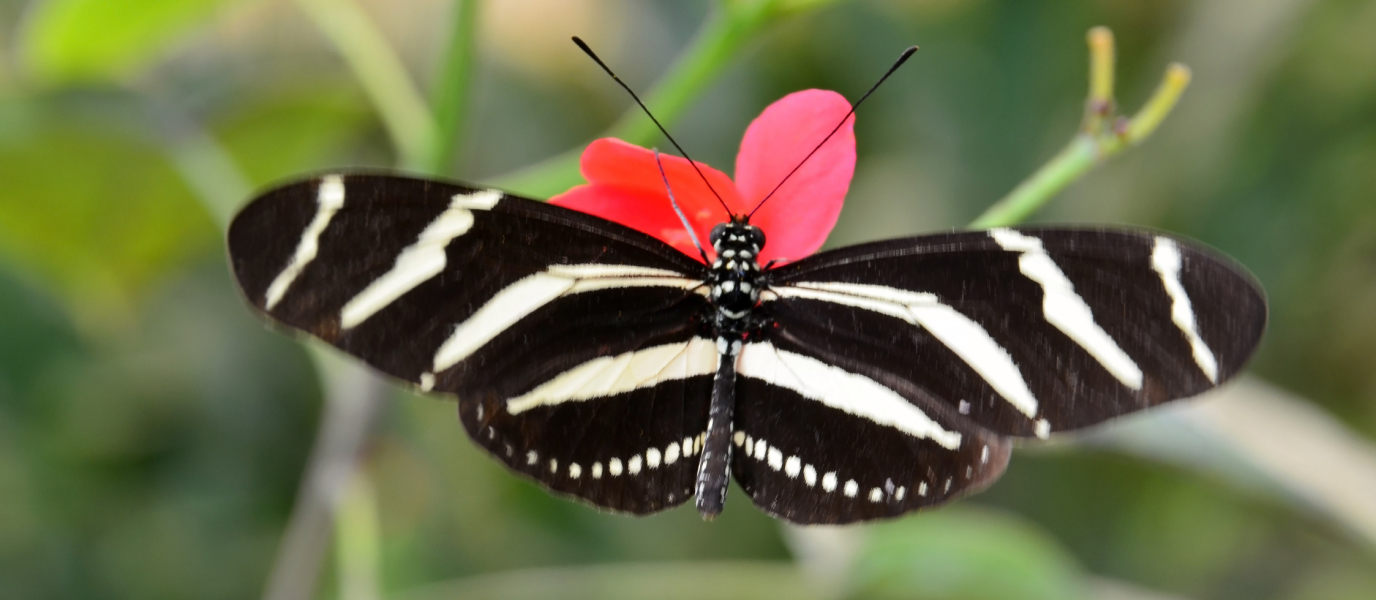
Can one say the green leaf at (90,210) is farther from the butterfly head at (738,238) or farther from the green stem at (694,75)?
the butterfly head at (738,238)

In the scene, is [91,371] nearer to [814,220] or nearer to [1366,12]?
[814,220]

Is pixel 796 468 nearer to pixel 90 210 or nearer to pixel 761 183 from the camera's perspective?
pixel 761 183

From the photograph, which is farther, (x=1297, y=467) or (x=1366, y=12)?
(x=1366, y=12)

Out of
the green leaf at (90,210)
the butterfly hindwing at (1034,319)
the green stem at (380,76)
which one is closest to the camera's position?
the butterfly hindwing at (1034,319)

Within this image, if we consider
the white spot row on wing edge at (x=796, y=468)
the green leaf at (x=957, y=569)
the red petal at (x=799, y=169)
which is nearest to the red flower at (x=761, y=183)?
the red petal at (x=799, y=169)

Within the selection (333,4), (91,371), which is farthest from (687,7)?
(91,371)

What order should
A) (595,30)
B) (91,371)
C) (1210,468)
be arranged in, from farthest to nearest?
(595,30) < (91,371) < (1210,468)

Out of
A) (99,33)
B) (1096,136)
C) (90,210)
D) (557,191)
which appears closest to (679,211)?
(557,191)
